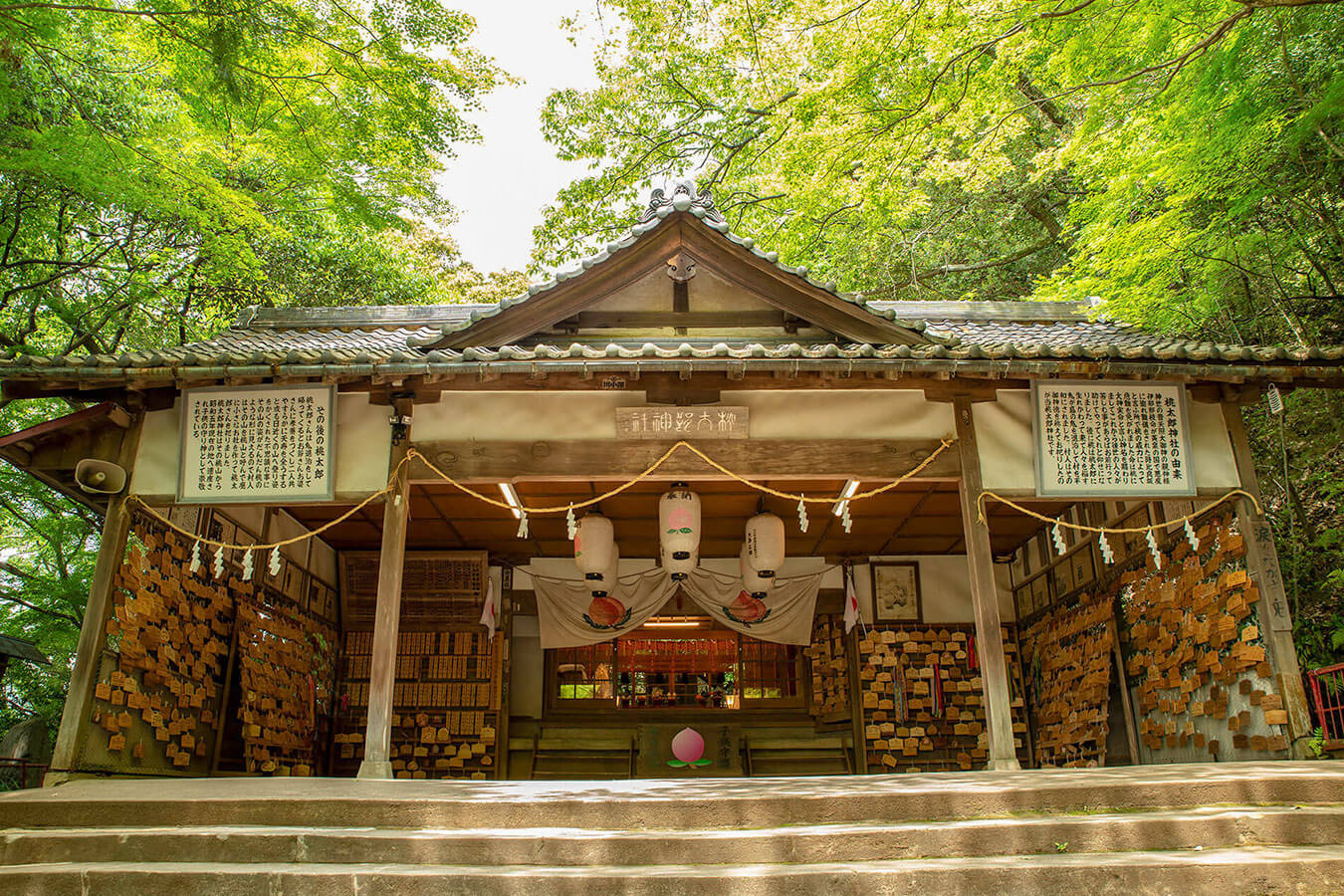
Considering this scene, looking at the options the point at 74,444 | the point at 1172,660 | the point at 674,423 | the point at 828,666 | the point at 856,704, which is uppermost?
the point at 674,423

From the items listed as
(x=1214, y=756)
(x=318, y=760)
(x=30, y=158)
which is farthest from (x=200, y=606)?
(x=1214, y=756)

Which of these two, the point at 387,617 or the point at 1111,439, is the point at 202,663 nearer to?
the point at 387,617

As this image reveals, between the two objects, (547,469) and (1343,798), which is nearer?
(1343,798)

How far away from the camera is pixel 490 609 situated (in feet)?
38.4

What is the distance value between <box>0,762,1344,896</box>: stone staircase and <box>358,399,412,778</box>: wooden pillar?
175 cm

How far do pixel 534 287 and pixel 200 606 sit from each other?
4478 millimetres

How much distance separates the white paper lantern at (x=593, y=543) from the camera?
30.4ft

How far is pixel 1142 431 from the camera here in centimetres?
769

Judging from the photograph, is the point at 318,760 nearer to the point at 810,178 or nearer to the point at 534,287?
the point at 534,287

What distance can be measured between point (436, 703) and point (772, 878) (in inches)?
333

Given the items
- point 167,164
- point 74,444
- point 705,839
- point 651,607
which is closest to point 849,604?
point 651,607

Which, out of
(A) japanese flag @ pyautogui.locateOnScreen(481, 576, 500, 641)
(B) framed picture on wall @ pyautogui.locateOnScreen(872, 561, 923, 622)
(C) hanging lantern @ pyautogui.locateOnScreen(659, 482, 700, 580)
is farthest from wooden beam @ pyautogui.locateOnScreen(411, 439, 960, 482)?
(B) framed picture on wall @ pyautogui.locateOnScreen(872, 561, 923, 622)

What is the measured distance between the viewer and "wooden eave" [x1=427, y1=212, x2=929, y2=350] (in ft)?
27.4

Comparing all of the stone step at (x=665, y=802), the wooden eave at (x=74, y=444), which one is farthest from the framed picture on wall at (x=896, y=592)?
the wooden eave at (x=74, y=444)
